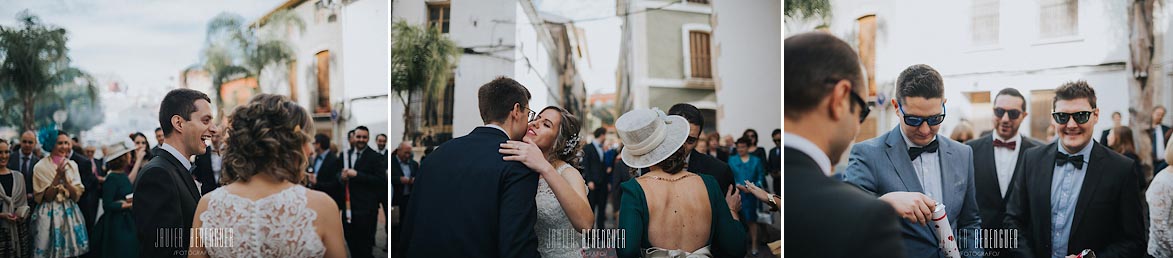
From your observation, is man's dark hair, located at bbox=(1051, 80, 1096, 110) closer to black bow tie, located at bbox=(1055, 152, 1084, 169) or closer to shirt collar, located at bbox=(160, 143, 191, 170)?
black bow tie, located at bbox=(1055, 152, 1084, 169)

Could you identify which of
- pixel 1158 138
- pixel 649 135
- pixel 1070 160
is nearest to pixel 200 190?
pixel 649 135

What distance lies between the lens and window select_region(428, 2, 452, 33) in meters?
5.43

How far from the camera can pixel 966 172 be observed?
5273 mm

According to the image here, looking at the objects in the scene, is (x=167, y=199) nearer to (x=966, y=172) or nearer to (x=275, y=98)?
(x=275, y=98)

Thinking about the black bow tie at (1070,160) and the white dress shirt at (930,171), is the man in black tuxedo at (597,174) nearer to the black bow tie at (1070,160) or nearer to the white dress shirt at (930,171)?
the white dress shirt at (930,171)

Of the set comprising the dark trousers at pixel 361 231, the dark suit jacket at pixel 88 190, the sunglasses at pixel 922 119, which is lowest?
the dark trousers at pixel 361 231

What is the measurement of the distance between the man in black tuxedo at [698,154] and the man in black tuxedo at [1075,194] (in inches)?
65.1

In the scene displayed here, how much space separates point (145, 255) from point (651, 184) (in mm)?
2939

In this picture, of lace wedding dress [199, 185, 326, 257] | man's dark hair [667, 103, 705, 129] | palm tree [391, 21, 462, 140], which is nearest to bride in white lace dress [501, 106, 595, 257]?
man's dark hair [667, 103, 705, 129]

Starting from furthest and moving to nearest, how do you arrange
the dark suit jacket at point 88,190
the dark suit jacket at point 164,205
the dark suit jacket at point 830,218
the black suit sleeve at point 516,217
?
the dark suit jacket at point 88,190 < the dark suit jacket at point 830,218 < the dark suit jacket at point 164,205 < the black suit sleeve at point 516,217

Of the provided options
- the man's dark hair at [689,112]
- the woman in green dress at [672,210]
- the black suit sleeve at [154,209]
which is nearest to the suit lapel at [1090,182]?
the woman in green dress at [672,210]

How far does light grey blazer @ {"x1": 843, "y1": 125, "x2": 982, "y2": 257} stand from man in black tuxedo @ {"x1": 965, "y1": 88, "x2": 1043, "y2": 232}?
0.05m

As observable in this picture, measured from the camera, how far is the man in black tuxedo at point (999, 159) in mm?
5281

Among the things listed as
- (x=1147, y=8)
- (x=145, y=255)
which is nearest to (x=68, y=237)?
(x=145, y=255)
